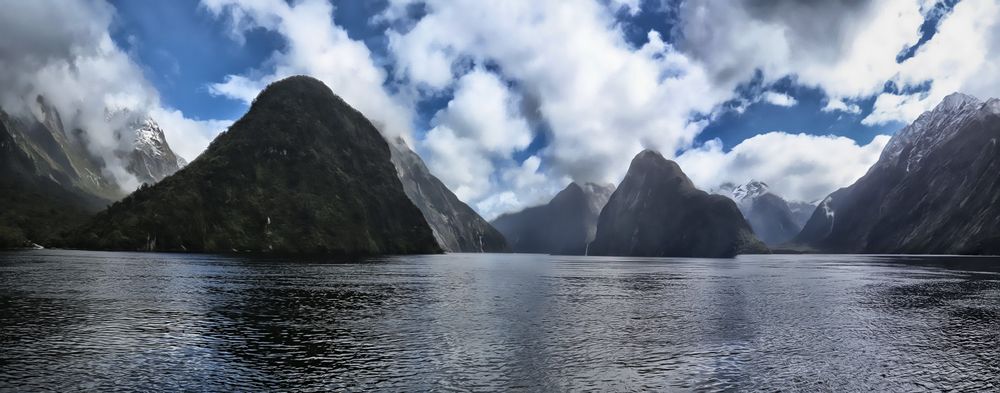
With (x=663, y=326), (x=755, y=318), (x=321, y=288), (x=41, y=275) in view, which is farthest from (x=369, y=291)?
(x=41, y=275)

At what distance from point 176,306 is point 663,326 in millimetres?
46630

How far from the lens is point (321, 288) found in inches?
3123

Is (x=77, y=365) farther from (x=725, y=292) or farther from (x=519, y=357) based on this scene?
(x=725, y=292)

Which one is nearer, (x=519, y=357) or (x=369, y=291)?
(x=519, y=357)

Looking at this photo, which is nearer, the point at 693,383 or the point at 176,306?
the point at 693,383

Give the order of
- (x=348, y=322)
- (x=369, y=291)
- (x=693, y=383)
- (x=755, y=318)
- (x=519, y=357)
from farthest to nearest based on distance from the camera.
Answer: (x=369, y=291) → (x=755, y=318) → (x=348, y=322) → (x=519, y=357) → (x=693, y=383)

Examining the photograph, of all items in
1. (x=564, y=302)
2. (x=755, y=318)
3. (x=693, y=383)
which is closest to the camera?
(x=693, y=383)

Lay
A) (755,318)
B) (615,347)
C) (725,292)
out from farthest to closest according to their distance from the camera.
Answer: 1. (725,292)
2. (755,318)
3. (615,347)

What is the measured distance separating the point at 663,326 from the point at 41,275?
3721 inches

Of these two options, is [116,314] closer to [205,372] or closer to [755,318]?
[205,372]

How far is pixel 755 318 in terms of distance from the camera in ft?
175

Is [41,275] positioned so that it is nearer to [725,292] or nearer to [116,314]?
[116,314]

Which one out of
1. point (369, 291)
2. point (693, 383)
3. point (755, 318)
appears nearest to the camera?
point (693, 383)

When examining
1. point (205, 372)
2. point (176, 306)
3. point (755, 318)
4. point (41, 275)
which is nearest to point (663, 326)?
point (755, 318)
